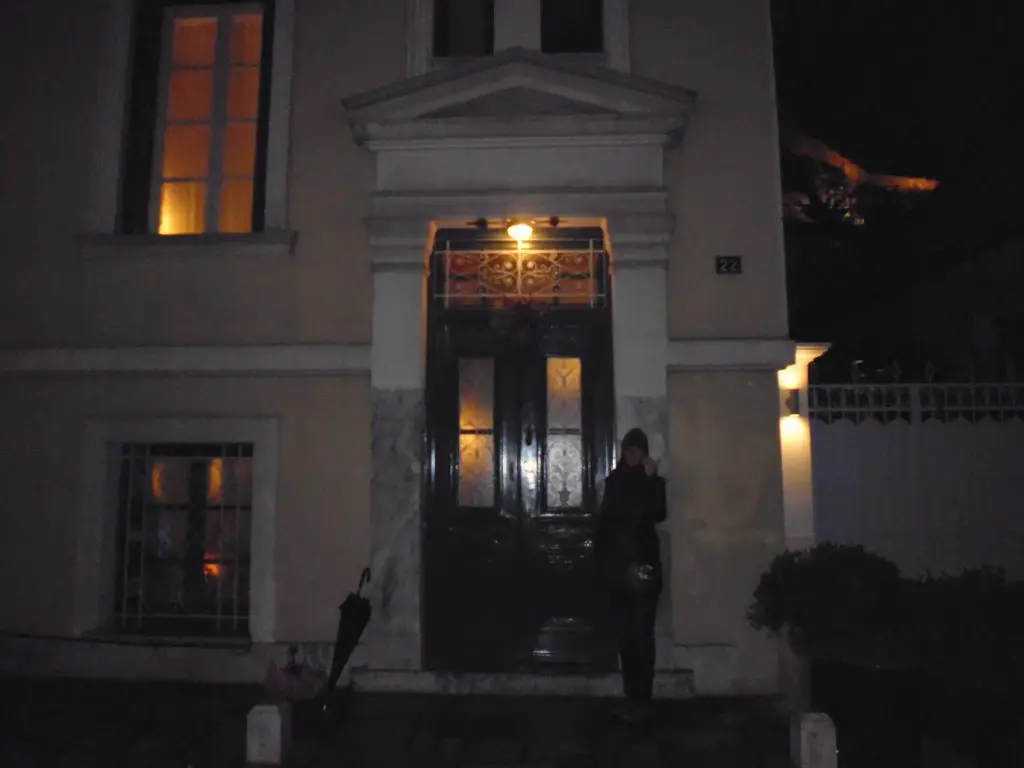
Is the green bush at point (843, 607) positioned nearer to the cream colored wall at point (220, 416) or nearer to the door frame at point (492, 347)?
the door frame at point (492, 347)

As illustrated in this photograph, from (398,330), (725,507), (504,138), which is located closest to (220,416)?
(398,330)

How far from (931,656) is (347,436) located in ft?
13.5

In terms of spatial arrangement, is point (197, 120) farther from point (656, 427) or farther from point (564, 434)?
point (656, 427)

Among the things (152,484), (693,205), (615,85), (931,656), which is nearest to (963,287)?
(693,205)

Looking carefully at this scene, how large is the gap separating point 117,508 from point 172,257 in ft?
6.79

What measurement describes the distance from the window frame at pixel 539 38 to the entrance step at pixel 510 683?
182 inches

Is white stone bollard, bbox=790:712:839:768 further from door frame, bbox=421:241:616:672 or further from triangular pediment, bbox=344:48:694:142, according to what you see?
triangular pediment, bbox=344:48:694:142

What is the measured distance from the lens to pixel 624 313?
6.03 meters

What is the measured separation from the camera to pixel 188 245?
20.7 ft

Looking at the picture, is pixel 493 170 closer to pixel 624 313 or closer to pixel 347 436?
pixel 624 313

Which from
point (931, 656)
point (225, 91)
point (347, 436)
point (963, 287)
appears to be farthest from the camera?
point (963, 287)

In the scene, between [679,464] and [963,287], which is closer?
[679,464]

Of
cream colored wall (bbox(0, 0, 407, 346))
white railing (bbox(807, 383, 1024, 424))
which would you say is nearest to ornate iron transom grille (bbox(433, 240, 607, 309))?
cream colored wall (bbox(0, 0, 407, 346))

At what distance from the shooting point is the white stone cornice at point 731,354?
5902mm
